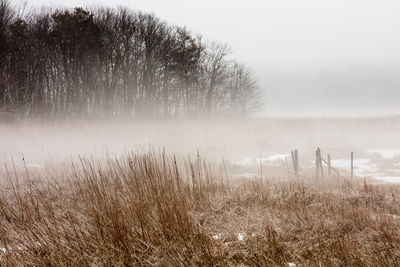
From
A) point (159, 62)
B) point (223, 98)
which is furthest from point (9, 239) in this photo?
point (223, 98)

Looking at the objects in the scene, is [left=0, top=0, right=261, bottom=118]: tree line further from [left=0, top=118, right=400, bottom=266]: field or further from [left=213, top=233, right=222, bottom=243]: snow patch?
[left=213, top=233, right=222, bottom=243]: snow patch

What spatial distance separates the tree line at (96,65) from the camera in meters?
18.3

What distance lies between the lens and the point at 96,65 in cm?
2073

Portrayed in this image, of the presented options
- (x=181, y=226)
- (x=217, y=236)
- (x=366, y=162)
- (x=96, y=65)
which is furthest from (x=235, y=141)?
(x=181, y=226)

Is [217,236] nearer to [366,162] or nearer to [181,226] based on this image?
[181,226]

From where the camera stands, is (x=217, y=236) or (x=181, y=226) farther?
(x=217, y=236)

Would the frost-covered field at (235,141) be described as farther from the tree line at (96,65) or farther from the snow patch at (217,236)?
the snow patch at (217,236)

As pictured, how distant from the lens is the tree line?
1834 cm

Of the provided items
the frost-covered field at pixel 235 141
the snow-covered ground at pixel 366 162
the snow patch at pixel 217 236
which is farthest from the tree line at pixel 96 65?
the snow patch at pixel 217 236

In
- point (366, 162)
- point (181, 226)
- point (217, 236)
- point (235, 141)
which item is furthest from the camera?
point (235, 141)

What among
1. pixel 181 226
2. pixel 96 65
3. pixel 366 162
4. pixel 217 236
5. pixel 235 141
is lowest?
pixel 366 162

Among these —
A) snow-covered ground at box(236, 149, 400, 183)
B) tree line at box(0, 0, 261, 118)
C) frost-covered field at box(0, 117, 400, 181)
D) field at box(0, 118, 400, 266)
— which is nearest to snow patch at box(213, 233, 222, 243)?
field at box(0, 118, 400, 266)

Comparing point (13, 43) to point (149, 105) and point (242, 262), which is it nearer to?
point (149, 105)

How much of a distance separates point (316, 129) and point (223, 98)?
38.2 feet
